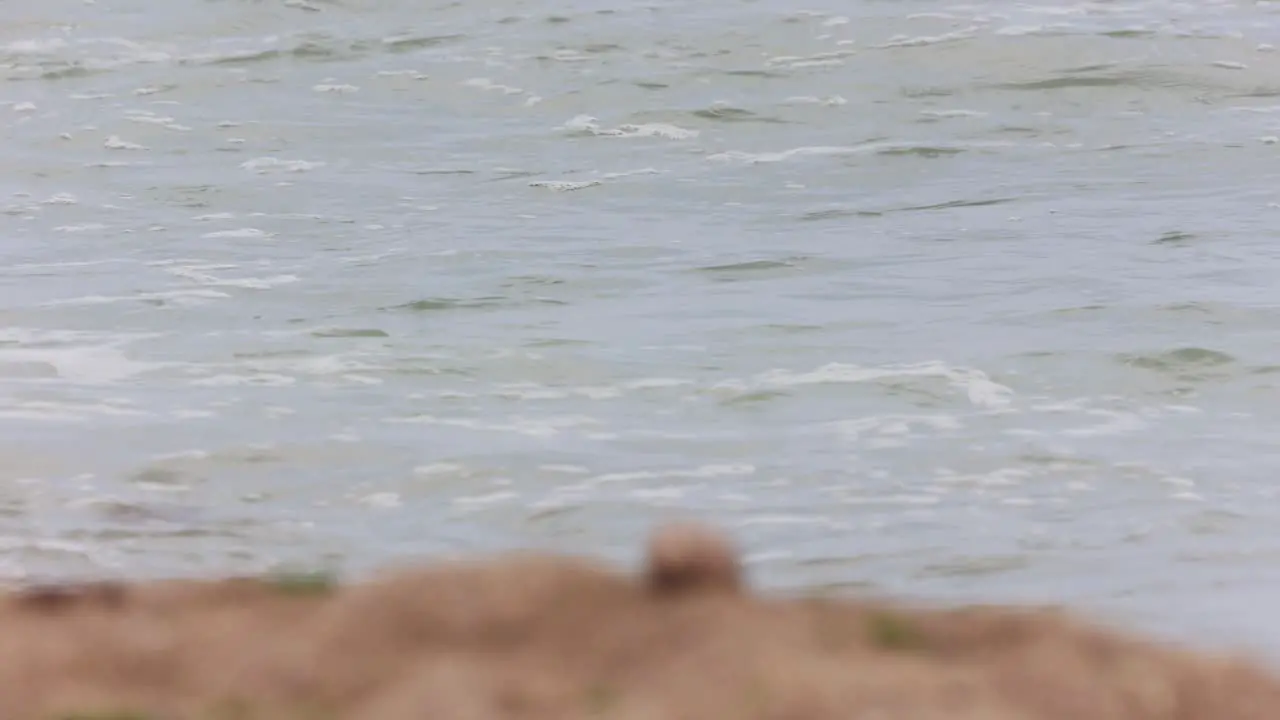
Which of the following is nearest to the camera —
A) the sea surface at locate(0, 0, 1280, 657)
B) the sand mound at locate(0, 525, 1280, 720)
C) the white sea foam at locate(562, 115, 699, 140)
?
the sand mound at locate(0, 525, 1280, 720)

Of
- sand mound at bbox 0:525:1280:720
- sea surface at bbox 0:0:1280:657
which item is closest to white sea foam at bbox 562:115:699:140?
sea surface at bbox 0:0:1280:657

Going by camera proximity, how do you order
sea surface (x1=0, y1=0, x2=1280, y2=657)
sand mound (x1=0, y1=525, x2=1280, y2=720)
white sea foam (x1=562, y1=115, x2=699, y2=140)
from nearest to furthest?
sand mound (x1=0, y1=525, x2=1280, y2=720), sea surface (x1=0, y1=0, x2=1280, y2=657), white sea foam (x1=562, y1=115, x2=699, y2=140)

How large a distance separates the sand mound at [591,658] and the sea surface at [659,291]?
5.74 feet

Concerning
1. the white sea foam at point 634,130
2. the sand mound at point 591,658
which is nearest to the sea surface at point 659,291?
the white sea foam at point 634,130

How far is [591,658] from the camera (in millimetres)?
4633

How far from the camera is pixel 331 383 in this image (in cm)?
1046

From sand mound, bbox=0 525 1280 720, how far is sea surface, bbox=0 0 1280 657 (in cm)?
175

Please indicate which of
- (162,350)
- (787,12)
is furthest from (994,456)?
(787,12)

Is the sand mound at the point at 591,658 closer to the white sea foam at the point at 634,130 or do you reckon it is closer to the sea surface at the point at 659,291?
the sea surface at the point at 659,291

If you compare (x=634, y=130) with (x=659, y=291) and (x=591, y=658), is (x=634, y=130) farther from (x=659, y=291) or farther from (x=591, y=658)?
(x=591, y=658)

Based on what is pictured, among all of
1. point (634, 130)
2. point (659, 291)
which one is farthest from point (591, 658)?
point (634, 130)

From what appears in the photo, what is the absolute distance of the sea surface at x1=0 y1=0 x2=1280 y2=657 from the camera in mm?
7867

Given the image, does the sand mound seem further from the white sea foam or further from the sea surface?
the white sea foam

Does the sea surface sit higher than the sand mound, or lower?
lower
